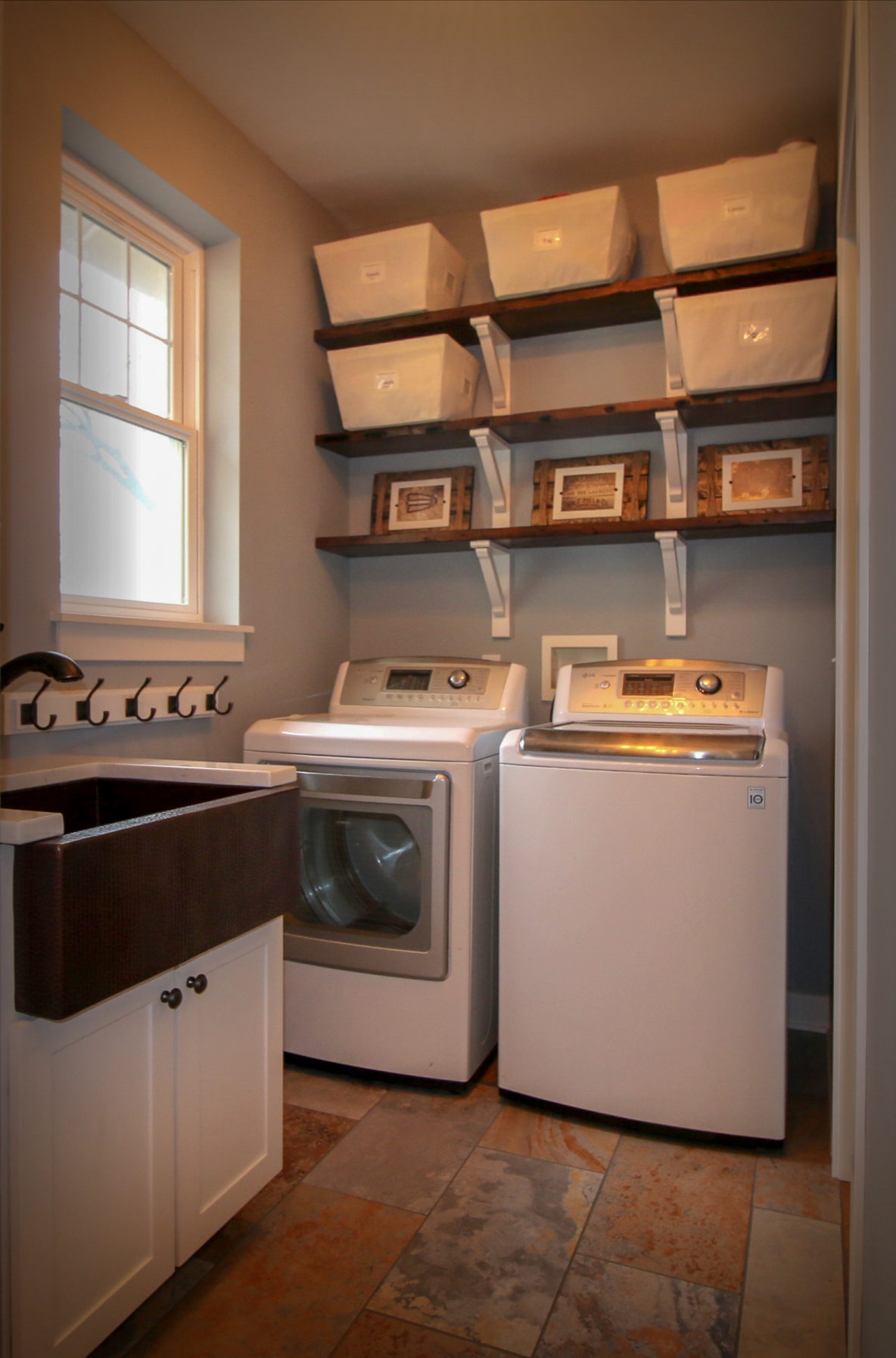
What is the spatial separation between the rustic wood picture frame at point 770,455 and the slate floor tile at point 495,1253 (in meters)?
1.73

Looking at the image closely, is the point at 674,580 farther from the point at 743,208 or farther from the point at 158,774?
the point at 158,774

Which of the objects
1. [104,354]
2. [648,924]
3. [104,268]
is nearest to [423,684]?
[648,924]

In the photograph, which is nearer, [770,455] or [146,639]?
[146,639]

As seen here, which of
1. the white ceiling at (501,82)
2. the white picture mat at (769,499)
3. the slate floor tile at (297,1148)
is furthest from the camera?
the white picture mat at (769,499)

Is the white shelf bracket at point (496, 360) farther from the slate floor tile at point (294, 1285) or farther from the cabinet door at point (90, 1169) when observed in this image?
the slate floor tile at point (294, 1285)

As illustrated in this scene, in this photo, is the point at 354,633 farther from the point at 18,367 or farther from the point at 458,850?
the point at 18,367

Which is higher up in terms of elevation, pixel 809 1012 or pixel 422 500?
pixel 422 500

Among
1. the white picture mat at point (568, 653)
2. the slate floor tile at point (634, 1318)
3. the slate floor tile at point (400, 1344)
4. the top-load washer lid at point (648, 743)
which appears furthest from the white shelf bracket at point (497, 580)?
the slate floor tile at point (400, 1344)

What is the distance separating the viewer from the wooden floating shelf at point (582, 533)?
2.44m

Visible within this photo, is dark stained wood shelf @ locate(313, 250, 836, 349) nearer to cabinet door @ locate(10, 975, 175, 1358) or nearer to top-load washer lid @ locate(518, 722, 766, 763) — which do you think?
top-load washer lid @ locate(518, 722, 766, 763)

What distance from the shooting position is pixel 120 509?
2.30 metres

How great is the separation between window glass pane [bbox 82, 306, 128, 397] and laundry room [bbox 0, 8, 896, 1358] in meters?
0.02

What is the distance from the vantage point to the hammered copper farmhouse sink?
1.09 meters

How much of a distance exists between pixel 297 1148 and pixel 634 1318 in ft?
2.67
